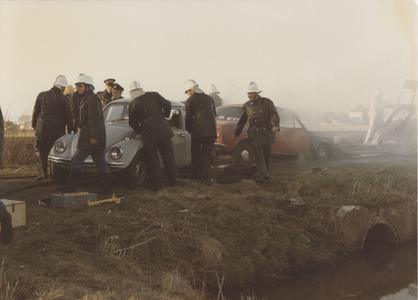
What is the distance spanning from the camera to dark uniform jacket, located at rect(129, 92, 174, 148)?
24.3 feet

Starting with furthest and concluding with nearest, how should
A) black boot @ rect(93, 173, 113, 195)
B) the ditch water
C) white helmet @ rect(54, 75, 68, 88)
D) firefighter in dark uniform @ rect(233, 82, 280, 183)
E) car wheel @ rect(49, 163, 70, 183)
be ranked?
1. firefighter in dark uniform @ rect(233, 82, 280, 183)
2. white helmet @ rect(54, 75, 68, 88)
3. car wheel @ rect(49, 163, 70, 183)
4. black boot @ rect(93, 173, 113, 195)
5. the ditch water

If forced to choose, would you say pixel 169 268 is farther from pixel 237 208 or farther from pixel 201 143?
pixel 201 143

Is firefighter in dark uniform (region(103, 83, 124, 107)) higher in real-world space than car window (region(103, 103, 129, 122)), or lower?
higher

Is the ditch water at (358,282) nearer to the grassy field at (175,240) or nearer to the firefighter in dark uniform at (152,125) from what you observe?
the grassy field at (175,240)

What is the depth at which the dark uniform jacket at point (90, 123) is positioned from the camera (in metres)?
6.62

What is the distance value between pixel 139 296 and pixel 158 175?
375 cm

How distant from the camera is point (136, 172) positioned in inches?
295

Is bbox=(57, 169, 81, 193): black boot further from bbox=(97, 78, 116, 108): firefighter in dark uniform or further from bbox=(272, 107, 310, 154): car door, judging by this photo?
bbox=(272, 107, 310, 154): car door

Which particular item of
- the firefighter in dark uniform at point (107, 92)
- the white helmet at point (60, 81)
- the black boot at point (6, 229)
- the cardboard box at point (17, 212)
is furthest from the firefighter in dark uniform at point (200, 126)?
the black boot at point (6, 229)

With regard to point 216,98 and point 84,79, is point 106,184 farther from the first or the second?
point 216,98

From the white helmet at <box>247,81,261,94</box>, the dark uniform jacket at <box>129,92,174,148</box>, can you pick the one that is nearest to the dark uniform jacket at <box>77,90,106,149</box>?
the dark uniform jacket at <box>129,92,174,148</box>

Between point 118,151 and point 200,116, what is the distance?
6.35ft

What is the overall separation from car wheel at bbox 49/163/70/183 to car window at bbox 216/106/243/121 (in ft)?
16.6

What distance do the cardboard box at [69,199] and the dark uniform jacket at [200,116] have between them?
2896 mm
